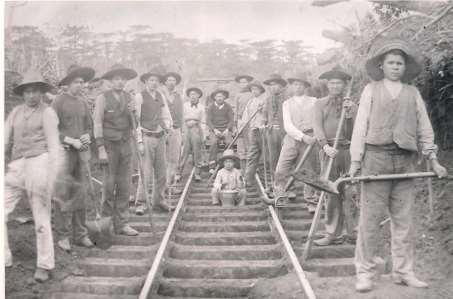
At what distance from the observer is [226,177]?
6520mm

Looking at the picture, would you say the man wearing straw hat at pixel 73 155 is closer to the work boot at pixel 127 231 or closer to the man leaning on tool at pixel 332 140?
the work boot at pixel 127 231

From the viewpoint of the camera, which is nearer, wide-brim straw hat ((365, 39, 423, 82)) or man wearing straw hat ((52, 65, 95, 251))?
wide-brim straw hat ((365, 39, 423, 82))

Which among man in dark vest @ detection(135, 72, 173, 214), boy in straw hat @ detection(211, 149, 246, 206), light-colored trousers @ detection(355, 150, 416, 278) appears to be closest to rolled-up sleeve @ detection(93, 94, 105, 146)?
man in dark vest @ detection(135, 72, 173, 214)

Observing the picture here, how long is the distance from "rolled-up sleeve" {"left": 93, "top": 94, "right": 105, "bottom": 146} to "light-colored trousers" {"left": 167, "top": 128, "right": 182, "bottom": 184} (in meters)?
2.29

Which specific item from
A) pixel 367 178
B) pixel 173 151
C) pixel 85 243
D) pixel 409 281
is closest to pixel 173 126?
pixel 173 151

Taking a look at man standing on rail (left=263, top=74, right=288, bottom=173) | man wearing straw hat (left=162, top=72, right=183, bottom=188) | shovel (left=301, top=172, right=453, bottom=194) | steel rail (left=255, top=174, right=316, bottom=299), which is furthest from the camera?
man wearing straw hat (left=162, top=72, right=183, bottom=188)

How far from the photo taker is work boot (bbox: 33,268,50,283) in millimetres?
3787

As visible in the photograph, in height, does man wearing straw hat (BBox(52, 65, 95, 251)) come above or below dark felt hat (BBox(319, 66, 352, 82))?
below

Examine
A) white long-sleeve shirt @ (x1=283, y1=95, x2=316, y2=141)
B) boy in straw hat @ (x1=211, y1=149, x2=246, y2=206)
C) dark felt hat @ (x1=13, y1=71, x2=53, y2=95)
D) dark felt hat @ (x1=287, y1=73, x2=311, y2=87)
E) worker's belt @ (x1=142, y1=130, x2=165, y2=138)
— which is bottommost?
boy in straw hat @ (x1=211, y1=149, x2=246, y2=206)

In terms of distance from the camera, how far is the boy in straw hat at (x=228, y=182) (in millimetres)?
6367

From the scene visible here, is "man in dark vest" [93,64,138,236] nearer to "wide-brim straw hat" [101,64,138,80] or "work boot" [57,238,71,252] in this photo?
"wide-brim straw hat" [101,64,138,80]

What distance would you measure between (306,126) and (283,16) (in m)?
1.82

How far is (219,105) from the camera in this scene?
850cm

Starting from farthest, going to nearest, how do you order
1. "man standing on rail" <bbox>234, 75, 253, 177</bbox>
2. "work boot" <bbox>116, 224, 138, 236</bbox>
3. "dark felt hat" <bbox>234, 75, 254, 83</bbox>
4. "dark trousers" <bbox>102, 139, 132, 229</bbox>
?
"man standing on rail" <bbox>234, 75, 253, 177</bbox>, "dark felt hat" <bbox>234, 75, 254, 83</bbox>, "dark trousers" <bbox>102, 139, 132, 229</bbox>, "work boot" <bbox>116, 224, 138, 236</bbox>
